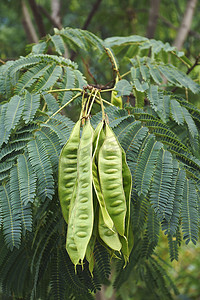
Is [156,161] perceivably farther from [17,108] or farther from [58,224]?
[17,108]

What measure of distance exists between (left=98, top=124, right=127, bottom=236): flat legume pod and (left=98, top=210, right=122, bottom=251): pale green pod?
1.5 inches

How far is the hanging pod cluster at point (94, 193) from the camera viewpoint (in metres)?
Result: 1.26

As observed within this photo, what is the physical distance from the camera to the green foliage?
1.58 meters

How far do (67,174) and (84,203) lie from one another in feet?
0.62

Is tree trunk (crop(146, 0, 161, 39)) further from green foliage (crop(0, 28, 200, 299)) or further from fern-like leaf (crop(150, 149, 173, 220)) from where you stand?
fern-like leaf (crop(150, 149, 173, 220))

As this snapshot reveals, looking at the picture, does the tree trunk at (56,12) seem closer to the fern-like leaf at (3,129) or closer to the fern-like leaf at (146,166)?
the fern-like leaf at (3,129)

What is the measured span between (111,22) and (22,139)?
4252 millimetres

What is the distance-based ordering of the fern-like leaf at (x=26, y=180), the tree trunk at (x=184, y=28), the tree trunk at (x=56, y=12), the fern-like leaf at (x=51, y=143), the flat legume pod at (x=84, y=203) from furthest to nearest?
1. the tree trunk at (x=56, y=12)
2. the tree trunk at (x=184, y=28)
3. the fern-like leaf at (x=51, y=143)
4. the fern-like leaf at (x=26, y=180)
5. the flat legume pod at (x=84, y=203)

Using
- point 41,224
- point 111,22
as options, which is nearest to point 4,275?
point 41,224

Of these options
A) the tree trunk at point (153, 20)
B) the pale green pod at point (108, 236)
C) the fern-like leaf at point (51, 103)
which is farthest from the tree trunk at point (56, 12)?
the pale green pod at point (108, 236)

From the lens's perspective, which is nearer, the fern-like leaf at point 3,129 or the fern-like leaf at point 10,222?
the fern-like leaf at point 10,222

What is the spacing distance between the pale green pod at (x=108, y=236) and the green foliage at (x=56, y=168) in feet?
0.38

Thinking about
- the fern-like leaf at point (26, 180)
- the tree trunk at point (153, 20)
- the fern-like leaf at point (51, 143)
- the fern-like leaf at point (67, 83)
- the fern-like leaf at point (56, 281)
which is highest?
the tree trunk at point (153, 20)

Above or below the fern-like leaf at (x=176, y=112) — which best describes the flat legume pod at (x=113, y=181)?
below
